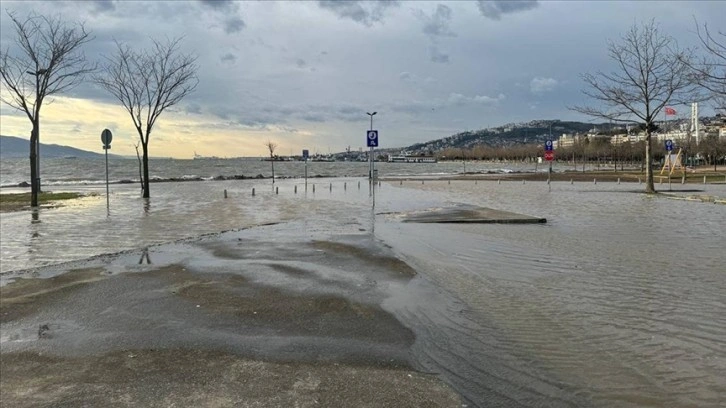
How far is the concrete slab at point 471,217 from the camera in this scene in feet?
54.7

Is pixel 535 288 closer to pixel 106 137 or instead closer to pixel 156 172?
pixel 106 137

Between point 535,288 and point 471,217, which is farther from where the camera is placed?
point 471,217

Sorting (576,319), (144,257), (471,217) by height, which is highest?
(471,217)

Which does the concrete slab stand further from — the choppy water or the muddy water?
the choppy water

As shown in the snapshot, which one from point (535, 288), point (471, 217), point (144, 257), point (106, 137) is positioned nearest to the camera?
point (535, 288)

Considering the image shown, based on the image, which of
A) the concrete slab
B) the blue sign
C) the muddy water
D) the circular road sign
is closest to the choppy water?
the circular road sign

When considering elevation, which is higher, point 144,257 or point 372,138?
point 372,138

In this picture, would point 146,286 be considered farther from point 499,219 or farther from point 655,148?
point 655,148

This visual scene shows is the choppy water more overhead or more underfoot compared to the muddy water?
more overhead

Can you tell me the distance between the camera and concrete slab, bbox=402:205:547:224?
54.7 ft

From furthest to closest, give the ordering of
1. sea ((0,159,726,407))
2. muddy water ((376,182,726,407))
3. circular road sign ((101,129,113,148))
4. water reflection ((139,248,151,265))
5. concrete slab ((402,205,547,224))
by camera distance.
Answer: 1. circular road sign ((101,129,113,148))
2. concrete slab ((402,205,547,224))
3. water reflection ((139,248,151,265))
4. sea ((0,159,726,407))
5. muddy water ((376,182,726,407))

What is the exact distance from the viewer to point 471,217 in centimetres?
1756

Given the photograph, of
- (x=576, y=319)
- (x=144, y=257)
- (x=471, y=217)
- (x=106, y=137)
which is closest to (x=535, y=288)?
(x=576, y=319)

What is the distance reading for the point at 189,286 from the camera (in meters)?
7.82
